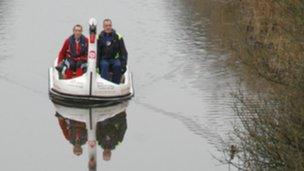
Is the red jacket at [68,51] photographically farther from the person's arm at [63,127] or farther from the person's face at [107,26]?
the person's arm at [63,127]

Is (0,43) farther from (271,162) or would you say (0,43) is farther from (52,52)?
(271,162)

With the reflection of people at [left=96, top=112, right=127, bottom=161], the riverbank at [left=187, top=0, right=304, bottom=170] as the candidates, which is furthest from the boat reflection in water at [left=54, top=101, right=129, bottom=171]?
the riverbank at [left=187, top=0, right=304, bottom=170]

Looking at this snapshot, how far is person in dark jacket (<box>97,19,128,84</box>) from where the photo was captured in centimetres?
1681

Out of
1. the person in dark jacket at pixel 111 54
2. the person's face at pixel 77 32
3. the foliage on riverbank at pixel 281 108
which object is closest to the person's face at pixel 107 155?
the foliage on riverbank at pixel 281 108

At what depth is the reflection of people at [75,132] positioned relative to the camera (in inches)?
550

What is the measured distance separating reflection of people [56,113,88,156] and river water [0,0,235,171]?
14 cm

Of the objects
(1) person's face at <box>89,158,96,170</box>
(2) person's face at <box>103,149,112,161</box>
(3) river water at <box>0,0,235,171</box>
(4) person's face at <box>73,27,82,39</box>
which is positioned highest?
(4) person's face at <box>73,27,82,39</box>

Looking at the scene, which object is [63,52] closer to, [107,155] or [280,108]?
[107,155]

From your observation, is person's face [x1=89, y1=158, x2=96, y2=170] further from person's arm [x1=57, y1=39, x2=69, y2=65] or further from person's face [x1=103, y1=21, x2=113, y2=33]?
person's arm [x1=57, y1=39, x2=69, y2=65]

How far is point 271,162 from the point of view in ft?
31.7

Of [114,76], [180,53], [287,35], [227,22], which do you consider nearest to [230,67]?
[180,53]

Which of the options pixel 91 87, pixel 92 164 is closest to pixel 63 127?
pixel 91 87

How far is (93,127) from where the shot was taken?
49.0ft

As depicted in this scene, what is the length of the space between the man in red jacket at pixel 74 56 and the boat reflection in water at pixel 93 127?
0.87 metres
